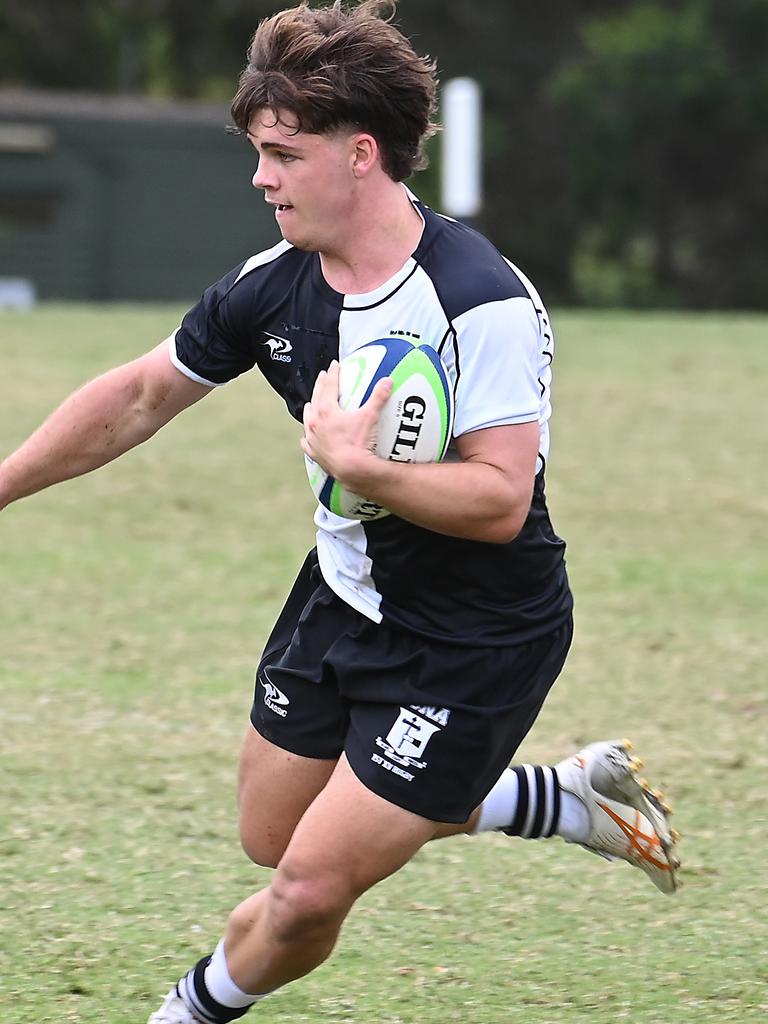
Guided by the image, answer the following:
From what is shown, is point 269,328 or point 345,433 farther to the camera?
point 269,328

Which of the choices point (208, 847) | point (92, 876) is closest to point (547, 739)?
point (208, 847)

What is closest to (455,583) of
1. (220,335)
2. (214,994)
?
(220,335)

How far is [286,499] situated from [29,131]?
1634 cm

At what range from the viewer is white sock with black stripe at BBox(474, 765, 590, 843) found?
430 centimetres

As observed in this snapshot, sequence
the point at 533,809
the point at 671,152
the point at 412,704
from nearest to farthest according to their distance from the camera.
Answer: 1. the point at 412,704
2. the point at 533,809
3. the point at 671,152

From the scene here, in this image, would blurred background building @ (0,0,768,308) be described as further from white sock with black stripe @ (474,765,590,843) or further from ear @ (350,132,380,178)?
ear @ (350,132,380,178)

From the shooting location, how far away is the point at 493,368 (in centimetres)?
330

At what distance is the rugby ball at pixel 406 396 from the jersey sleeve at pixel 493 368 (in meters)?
0.04

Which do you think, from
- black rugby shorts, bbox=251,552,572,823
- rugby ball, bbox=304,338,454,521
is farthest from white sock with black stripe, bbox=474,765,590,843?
rugby ball, bbox=304,338,454,521

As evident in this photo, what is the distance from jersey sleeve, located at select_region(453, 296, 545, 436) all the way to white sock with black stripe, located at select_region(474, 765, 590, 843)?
1.31m

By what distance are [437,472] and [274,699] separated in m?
0.79

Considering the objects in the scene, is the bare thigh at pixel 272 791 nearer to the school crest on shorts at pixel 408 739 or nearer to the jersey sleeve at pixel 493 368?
the school crest on shorts at pixel 408 739

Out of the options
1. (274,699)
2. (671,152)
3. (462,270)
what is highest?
(462,270)

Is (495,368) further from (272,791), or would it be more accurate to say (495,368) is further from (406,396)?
(272,791)
